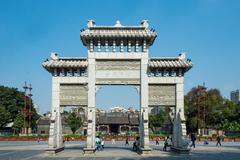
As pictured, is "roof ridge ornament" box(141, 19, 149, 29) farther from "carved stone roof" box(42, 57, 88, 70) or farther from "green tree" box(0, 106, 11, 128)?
"green tree" box(0, 106, 11, 128)

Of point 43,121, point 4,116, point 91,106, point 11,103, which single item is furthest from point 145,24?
point 43,121

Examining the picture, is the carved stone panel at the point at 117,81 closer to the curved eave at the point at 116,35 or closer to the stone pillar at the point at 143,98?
the stone pillar at the point at 143,98

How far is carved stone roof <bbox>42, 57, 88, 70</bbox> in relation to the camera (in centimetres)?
2806

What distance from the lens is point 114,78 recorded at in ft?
92.7

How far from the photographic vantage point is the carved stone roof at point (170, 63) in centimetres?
2798

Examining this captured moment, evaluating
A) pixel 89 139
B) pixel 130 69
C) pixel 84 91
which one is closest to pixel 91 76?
pixel 84 91

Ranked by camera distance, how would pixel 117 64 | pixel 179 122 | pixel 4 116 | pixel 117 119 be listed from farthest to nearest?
pixel 117 119, pixel 4 116, pixel 117 64, pixel 179 122

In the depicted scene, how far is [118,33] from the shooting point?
28188 mm

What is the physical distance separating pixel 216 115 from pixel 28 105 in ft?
135

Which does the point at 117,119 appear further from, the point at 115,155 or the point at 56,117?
the point at 115,155

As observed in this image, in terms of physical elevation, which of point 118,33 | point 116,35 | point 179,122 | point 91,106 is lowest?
point 179,122

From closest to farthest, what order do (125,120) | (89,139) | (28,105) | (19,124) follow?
(89,139) < (19,124) < (28,105) < (125,120)

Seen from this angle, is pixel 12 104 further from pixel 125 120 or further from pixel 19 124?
pixel 125 120

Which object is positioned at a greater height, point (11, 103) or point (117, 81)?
point (117, 81)
